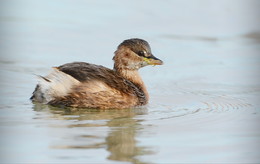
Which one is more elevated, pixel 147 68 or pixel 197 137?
pixel 147 68

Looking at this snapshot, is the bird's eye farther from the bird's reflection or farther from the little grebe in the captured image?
the bird's reflection

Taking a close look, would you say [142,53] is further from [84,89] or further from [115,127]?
[115,127]

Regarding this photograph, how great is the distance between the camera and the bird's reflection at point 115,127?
701 centimetres

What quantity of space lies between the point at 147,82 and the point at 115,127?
3269mm

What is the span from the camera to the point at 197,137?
771 cm

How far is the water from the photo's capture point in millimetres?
7125

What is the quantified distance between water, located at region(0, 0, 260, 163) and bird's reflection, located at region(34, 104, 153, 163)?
0.04 ft

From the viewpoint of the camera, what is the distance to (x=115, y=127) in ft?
26.6

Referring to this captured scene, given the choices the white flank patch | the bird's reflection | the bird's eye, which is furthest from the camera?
the bird's eye

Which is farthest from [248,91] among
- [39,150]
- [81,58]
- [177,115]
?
[39,150]

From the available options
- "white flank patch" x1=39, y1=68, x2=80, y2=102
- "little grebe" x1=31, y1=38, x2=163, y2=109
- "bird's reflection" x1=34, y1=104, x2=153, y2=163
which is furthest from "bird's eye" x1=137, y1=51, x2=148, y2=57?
"white flank patch" x1=39, y1=68, x2=80, y2=102

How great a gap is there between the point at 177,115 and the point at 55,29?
230 inches

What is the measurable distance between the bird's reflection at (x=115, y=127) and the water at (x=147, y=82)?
0.04 ft

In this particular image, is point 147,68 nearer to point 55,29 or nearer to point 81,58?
point 81,58
